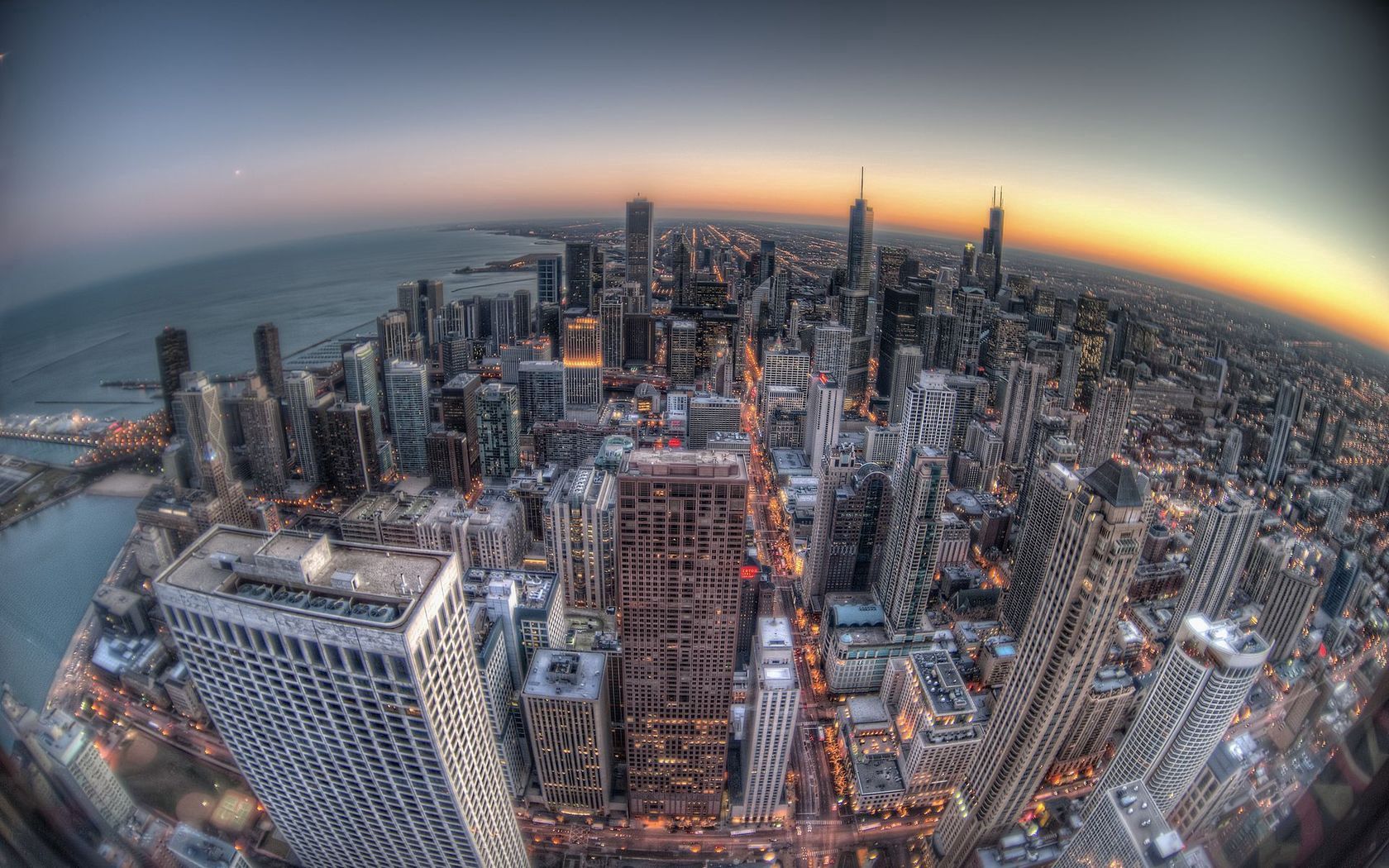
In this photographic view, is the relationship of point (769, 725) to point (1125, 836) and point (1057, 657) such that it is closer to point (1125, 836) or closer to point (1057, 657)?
point (1057, 657)

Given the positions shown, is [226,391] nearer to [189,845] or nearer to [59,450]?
[59,450]

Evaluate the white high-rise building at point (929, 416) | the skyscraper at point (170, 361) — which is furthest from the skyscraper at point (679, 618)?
the white high-rise building at point (929, 416)

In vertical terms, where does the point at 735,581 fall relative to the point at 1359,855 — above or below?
below

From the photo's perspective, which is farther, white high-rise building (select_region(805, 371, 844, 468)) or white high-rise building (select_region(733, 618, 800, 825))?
white high-rise building (select_region(805, 371, 844, 468))

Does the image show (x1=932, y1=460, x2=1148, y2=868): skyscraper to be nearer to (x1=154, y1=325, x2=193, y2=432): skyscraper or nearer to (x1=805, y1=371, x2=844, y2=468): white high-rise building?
(x1=154, y1=325, x2=193, y2=432): skyscraper

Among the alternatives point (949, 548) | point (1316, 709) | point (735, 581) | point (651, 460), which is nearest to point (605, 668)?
point (735, 581)

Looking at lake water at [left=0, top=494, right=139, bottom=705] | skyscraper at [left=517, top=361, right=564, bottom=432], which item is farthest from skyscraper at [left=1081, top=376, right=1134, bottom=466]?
lake water at [left=0, top=494, right=139, bottom=705]
